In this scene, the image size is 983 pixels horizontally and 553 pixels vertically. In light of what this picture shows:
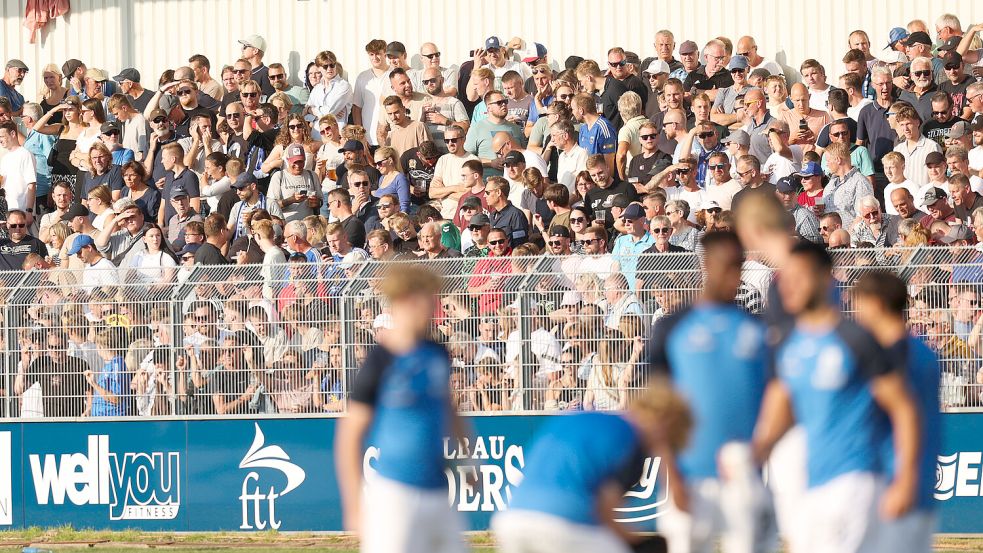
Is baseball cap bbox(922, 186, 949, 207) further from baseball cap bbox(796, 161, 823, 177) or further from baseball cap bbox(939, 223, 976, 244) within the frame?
baseball cap bbox(796, 161, 823, 177)

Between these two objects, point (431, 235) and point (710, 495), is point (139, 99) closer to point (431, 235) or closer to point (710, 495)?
point (431, 235)

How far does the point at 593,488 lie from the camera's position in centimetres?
603

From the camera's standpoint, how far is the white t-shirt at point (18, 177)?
20.2 meters

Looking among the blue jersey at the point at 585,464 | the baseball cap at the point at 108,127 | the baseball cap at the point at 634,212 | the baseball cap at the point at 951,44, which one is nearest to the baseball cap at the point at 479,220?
the baseball cap at the point at 634,212

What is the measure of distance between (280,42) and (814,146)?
936 centimetres

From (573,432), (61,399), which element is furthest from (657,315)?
(573,432)

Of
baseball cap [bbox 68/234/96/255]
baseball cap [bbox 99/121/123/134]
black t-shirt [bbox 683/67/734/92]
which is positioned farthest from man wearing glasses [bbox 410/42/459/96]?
baseball cap [bbox 68/234/96/255]

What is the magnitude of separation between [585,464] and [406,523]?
133 centimetres

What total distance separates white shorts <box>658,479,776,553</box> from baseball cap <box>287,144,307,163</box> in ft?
37.4

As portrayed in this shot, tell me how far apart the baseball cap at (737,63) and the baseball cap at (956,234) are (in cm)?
460

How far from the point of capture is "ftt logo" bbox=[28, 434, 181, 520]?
1479 centimetres

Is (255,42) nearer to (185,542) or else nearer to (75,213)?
(75,213)

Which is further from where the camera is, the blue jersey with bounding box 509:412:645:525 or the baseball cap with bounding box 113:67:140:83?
the baseball cap with bounding box 113:67:140:83

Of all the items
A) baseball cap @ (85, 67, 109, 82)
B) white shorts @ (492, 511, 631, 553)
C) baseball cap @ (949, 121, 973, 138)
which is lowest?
white shorts @ (492, 511, 631, 553)
